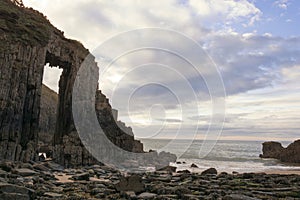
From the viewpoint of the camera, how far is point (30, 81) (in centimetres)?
2859

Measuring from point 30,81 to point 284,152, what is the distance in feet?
185

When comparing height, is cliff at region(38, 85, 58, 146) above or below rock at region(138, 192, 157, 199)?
above

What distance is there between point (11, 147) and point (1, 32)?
10.2 m

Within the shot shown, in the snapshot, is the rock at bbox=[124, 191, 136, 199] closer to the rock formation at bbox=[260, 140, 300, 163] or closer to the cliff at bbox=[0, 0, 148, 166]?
the cliff at bbox=[0, 0, 148, 166]

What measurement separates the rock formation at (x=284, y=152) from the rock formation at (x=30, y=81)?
45002 mm

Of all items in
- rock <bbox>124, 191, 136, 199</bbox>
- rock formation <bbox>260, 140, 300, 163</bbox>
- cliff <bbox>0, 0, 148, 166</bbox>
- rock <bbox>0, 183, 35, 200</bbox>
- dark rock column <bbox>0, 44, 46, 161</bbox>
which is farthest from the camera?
rock formation <bbox>260, 140, 300, 163</bbox>

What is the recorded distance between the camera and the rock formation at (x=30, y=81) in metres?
26.7

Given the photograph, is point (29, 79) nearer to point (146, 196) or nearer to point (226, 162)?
point (146, 196)

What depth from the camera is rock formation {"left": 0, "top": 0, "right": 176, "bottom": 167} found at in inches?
1049

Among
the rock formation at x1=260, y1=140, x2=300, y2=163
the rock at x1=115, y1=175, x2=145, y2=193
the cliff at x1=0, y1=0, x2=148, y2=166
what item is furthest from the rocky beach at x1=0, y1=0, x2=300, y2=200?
the rock formation at x1=260, y1=140, x2=300, y2=163

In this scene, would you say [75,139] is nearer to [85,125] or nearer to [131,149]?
[85,125]

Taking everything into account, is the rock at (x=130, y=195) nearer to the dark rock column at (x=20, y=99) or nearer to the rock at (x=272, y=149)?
the dark rock column at (x=20, y=99)

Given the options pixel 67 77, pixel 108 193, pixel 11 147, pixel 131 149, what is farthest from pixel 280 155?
pixel 108 193

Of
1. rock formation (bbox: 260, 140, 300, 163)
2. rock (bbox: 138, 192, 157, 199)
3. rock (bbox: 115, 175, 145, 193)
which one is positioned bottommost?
rock (bbox: 138, 192, 157, 199)
